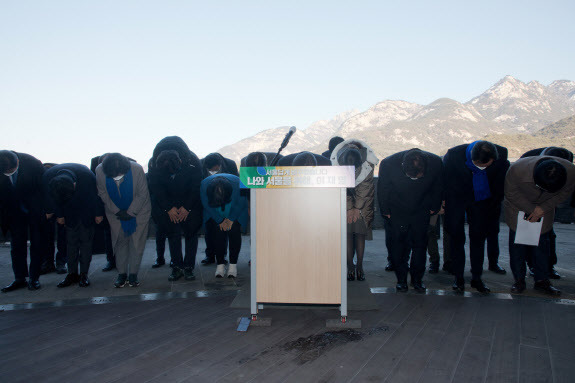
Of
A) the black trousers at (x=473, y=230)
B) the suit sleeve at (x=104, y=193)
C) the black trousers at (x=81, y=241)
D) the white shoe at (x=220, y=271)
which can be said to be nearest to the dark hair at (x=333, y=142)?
the black trousers at (x=473, y=230)

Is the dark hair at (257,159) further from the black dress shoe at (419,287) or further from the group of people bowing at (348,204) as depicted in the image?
the black dress shoe at (419,287)

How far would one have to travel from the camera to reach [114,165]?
466cm

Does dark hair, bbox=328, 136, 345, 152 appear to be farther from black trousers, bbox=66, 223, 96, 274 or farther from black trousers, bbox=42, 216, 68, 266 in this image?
black trousers, bbox=42, 216, 68, 266

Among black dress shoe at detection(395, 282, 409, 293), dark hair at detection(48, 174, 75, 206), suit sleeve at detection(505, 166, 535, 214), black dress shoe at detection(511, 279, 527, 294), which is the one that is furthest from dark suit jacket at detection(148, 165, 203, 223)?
black dress shoe at detection(511, 279, 527, 294)

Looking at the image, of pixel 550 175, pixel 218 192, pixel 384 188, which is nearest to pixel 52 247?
pixel 218 192

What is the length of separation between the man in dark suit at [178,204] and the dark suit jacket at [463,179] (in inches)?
126

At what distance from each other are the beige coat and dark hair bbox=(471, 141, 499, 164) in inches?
12.9

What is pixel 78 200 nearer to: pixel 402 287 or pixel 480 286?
pixel 402 287

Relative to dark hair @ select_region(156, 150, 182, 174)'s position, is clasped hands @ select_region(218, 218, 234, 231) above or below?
below

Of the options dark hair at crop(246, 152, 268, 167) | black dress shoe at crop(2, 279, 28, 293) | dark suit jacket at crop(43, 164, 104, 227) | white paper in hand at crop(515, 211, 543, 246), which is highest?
dark hair at crop(246, 152, 268, 167)

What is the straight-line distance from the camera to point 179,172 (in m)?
5.14

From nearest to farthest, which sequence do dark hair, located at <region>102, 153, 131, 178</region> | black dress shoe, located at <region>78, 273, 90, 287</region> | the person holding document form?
1. the person holding document
2. dark hair, located at <region>102, 153, 131, 178</region>
3. black dress shoe, located at <region>78, 273, 90, 287</region>

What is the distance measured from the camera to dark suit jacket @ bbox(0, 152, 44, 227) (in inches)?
186

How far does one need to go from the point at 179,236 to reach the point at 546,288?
441 centimetres
